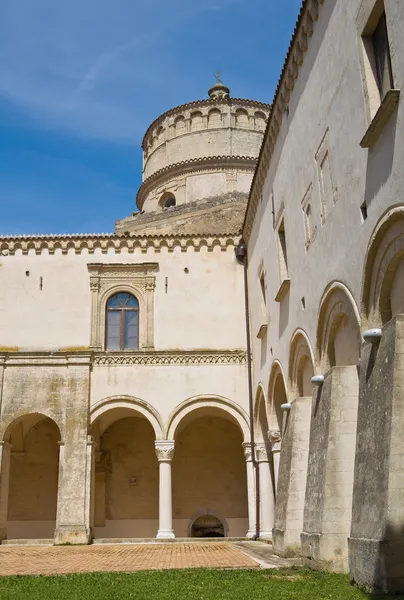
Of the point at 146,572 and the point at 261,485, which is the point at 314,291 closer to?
the point at 146,572

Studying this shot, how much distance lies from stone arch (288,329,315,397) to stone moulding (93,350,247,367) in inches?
252

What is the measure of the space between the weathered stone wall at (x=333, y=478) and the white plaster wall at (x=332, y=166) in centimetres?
138

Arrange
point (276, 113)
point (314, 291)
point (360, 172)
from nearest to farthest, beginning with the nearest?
point (360, 172)
point (314, 291)
point (276, 113)

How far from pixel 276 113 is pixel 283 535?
9.05m

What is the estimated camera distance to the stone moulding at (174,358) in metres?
20.8

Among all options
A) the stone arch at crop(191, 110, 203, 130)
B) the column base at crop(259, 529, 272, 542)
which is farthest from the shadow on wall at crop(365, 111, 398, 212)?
the stone arch at crop(191, 110, 203, 130)

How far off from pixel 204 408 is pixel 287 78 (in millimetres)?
10705

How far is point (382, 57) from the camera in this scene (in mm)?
8938

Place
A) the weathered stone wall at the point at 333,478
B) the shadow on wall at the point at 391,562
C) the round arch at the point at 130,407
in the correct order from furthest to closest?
the round arch at the point at 130,407, the weathered stone wall at the point at 333,478, the shadow on wall at the point at 391,562

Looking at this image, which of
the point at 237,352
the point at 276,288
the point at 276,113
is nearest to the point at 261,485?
the point at 237,352

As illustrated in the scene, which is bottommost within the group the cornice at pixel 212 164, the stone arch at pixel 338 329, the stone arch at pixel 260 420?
the stone arch at pixel 260 420

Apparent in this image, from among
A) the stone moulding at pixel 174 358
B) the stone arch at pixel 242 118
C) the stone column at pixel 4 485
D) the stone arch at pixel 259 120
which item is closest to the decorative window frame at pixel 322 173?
the stone moulding at pixel 174 358

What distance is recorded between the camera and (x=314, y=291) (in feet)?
39.9

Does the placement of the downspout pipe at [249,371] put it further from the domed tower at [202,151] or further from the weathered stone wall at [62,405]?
the domed tower at [202,151]
